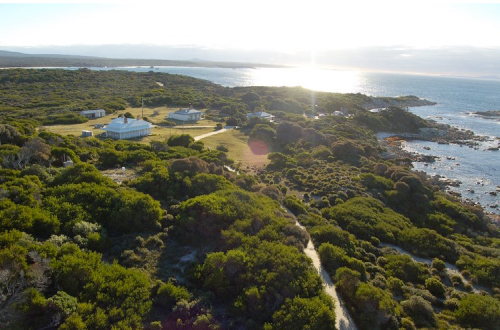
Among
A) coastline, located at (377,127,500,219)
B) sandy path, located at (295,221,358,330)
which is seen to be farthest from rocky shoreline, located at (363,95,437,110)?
sandy path, located at (295,221,358,330)

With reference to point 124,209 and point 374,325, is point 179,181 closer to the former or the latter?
point 124,209

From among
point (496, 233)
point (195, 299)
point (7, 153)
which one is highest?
point (7, 153)

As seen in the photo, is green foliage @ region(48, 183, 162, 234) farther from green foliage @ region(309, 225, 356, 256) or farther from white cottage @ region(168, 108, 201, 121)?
white cottage @ region(168, 108, 201, 121)

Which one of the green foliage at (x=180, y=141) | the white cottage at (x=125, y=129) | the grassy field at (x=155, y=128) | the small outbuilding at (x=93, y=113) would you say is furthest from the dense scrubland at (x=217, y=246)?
the small outbuilding at (x=93, y=113)

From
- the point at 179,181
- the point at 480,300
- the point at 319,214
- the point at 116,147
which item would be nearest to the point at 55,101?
the point at 116,147

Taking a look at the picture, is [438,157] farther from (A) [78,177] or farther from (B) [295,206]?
(A) [78,177]

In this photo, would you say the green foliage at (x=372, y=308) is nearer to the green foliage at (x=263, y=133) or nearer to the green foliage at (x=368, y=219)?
the green foliage at (x=368, y=219)

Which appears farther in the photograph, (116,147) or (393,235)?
(116,147)
